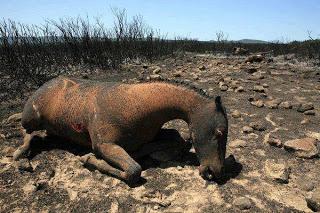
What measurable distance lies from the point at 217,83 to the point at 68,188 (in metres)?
5.53

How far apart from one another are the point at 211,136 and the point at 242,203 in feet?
2.37

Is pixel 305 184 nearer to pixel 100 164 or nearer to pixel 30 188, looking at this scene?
pixel 100 164

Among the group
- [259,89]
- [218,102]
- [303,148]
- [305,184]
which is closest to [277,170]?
[305,184]

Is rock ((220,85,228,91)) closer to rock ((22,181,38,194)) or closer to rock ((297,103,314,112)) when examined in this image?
rock ((297,103,314,112))

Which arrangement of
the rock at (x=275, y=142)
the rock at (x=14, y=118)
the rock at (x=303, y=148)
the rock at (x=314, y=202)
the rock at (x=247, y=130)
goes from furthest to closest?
1. the rock at (x=14, y=118)
2. the rock at (x=247, y=130)
3. the rock at (x=275, y=142)
4. the rock at (x=303, y=148)
5. the rock at (x=314, y=202)

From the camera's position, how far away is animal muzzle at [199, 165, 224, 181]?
3.87 metres

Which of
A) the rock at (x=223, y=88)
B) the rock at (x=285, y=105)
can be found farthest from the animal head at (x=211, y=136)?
the rock at (x=223, y=88)

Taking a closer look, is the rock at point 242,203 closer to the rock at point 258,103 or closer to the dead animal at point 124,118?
the dead animal at point 124,118

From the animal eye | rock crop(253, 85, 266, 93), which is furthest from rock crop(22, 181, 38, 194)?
rock crop(253, 85, 266, 93)

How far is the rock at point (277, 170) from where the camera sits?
13.3ft

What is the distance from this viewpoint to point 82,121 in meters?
4.53

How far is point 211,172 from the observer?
3.97 meters

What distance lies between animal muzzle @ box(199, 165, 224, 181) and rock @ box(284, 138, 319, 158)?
1.28m

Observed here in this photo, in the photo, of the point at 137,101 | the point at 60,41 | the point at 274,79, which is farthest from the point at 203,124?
the point at 60,41
